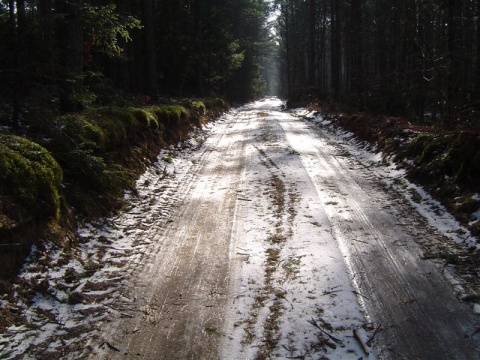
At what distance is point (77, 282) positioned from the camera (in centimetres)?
440

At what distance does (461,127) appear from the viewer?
777 centimetres

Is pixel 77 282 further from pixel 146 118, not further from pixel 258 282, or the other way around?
pixel 146 118

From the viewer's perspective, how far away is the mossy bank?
4.46 metres

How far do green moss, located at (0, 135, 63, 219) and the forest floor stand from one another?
0.56 m

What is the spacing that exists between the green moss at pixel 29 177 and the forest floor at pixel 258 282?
22.0 inches

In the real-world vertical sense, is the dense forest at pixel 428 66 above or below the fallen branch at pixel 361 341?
above

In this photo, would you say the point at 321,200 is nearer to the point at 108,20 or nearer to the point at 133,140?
the point at 133,140

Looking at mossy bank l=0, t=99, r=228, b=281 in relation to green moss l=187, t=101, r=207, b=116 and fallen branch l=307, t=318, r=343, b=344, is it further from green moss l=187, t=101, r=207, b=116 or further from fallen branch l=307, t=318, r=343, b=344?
green moss l=187, t=101, r=207, b=116

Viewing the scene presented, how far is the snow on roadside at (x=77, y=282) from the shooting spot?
11.3 feet

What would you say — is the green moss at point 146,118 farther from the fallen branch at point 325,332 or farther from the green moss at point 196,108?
the fallen branch at point 325,332

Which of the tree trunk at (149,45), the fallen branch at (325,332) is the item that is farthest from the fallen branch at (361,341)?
the tree trunk at (149,45)

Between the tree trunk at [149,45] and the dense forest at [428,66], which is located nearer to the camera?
the dense forest at [428,66]

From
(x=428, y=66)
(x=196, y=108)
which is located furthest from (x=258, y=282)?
(x=196, y=108)

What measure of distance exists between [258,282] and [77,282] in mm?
2045
